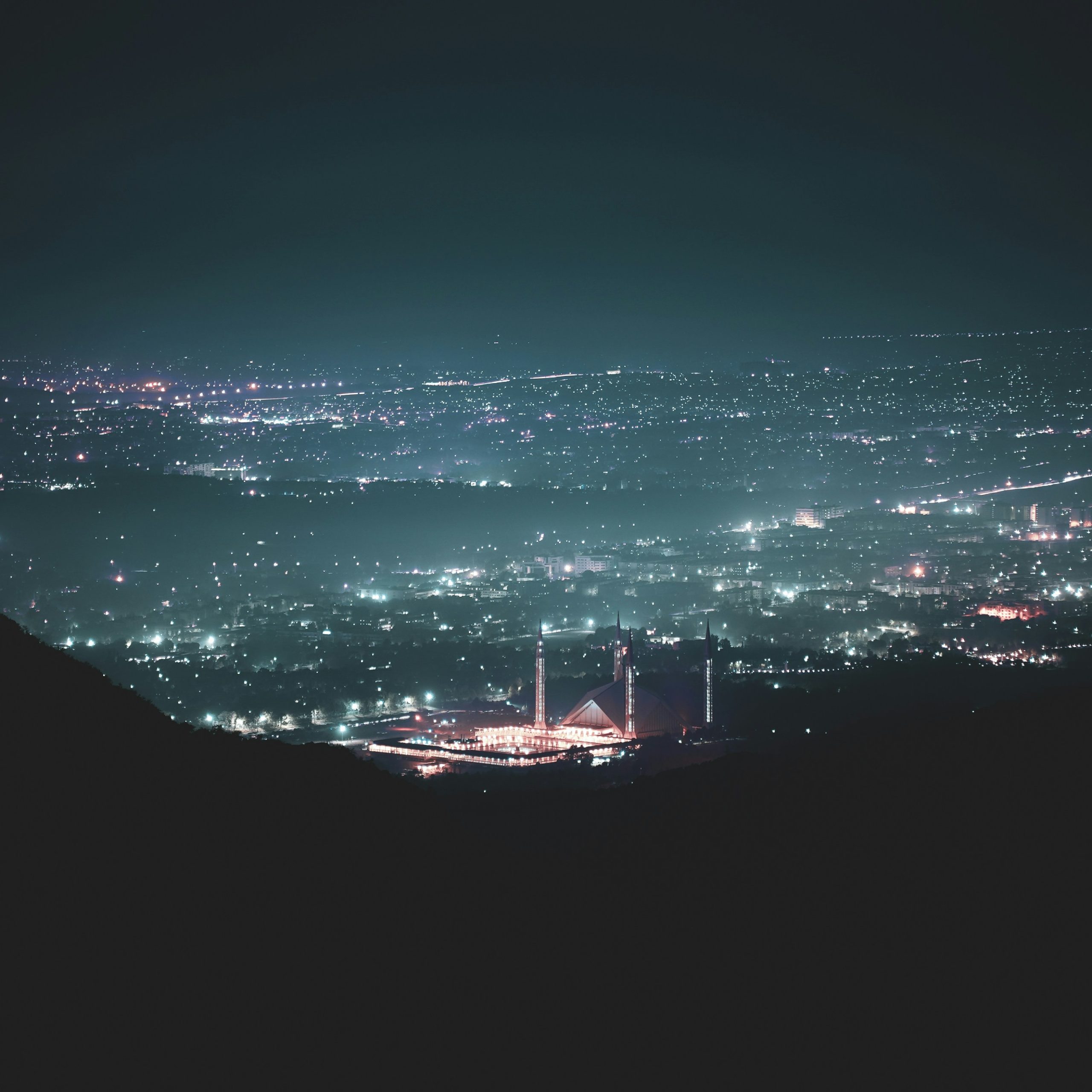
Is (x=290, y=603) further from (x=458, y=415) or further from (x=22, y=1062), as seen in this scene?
(x=22, y=1062)

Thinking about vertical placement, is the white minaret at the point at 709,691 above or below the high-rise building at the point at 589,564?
below

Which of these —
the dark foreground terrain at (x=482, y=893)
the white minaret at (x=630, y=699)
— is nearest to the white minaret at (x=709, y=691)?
the white minaret at (x=630, y=699)

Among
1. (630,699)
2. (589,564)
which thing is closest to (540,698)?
(630,699)

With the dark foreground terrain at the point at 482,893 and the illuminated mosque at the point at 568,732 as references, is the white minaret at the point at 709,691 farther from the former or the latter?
the dark foreground terrain at the point at 482,893

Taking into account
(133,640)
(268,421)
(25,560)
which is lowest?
(133,640)

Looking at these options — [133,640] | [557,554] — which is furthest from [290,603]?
[557,554]

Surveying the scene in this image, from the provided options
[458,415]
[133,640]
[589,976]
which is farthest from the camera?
[458,415]

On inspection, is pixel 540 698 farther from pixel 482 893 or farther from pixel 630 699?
pixel 482 893
